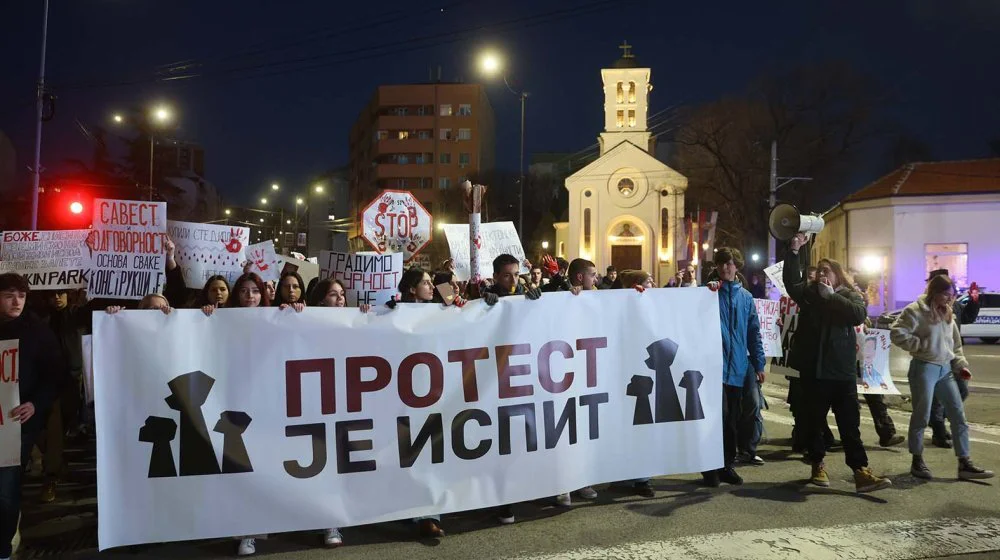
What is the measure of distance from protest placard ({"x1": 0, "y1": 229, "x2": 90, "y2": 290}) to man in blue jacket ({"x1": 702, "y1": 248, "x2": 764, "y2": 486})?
5.85 m

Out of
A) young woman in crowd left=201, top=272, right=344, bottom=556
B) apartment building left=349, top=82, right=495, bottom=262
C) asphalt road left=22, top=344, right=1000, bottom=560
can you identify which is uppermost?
apartment building left=349, top=82, right=495, bottom=262

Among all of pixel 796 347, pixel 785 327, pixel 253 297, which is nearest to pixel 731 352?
pixel 796 347

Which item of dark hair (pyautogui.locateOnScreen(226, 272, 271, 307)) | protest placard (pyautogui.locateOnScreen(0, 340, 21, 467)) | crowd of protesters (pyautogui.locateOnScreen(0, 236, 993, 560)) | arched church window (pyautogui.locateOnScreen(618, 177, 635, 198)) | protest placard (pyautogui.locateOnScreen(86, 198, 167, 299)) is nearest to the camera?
protest placard (pyautogui.locateOnScreen(0, 340, 21, 467))

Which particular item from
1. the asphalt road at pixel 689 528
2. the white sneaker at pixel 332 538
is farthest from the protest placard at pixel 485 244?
the white sneaker at pixel 332 538

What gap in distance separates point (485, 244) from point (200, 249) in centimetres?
429

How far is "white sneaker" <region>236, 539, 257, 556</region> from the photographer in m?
4.65

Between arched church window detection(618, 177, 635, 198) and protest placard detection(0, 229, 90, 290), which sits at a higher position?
arched church window detection(618, 177, 635, 198)

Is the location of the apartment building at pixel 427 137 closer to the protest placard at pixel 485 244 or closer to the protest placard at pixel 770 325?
the protest placard at pixel 485 244

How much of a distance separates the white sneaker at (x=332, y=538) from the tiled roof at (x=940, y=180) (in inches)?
1438

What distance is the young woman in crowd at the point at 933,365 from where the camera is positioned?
20.9ft

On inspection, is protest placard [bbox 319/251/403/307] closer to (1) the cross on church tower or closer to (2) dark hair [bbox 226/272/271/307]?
(2) dark hair [bbox 226/272/271/307]

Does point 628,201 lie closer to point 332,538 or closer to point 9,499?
point 332,538

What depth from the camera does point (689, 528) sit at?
16.7 ft

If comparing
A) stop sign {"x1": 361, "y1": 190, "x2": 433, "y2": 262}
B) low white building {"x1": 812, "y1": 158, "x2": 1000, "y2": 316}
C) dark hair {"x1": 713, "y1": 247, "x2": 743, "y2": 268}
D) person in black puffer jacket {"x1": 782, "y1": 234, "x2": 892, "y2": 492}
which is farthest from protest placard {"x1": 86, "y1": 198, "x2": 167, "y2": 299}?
low white building {"x1": 812, "y1": 158, "x2": 1000, "y2": 316}
